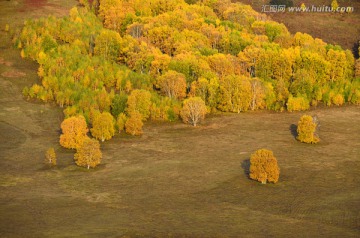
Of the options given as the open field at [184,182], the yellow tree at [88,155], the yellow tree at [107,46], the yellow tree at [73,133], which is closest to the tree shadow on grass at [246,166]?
the open field at [184,182]

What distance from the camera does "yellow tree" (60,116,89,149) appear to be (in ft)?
400

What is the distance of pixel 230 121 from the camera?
5699 inches

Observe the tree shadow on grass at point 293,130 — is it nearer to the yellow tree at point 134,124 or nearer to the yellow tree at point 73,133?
the yellow tree at point 134,124

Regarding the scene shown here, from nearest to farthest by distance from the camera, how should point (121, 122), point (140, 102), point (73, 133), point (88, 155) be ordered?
1. point (88, 155)
2. point (73, 133)
3. point (121, 122)
4. point (140, 102)

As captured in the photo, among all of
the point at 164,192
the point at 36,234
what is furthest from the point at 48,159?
the point at 36,234

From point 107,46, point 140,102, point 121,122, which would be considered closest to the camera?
point 121,122

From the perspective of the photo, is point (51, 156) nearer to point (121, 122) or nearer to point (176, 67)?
point (121, 122)

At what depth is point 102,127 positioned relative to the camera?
128 metres

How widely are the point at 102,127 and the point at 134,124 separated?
755 cm

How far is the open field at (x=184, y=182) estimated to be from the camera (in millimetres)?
82562

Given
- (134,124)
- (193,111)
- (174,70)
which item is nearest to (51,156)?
(134,124)

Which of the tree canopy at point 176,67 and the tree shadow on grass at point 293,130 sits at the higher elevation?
the tree canopy at point 176,67

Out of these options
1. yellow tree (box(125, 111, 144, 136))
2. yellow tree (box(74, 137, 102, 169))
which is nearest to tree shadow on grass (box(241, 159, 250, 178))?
yellow tree (box(74, 137, 102, 169))

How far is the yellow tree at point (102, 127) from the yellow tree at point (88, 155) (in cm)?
1597
